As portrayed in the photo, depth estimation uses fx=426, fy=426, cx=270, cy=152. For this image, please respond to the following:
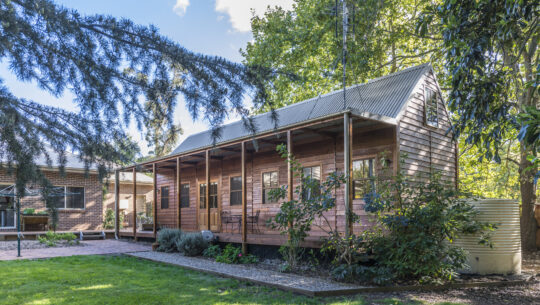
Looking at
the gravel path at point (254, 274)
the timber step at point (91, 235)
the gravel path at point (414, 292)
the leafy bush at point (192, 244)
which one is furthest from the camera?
the timber step at point (91, 235)

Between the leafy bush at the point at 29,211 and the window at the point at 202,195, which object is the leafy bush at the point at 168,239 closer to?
the window at the point at 202,195

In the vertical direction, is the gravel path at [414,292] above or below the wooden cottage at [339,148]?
below

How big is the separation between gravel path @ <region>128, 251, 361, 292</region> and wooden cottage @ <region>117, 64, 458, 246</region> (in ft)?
3.93

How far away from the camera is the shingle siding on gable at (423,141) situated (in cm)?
1067

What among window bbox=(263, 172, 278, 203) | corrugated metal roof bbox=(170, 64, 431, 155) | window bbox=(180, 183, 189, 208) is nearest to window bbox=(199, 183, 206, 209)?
window bbox=(180, 183, 189, 208)

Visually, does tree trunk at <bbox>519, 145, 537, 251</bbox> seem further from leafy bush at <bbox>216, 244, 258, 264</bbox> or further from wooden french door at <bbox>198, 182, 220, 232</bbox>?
wooden french door at <bbox>198, 182, 220, 232</bbox>

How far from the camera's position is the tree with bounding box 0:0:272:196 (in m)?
2.77

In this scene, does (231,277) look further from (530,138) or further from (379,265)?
(530,138)

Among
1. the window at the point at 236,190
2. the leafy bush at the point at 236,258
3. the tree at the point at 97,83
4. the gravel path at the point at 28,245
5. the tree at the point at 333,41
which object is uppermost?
the tree at the point at 333,41

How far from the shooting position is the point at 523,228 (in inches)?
556

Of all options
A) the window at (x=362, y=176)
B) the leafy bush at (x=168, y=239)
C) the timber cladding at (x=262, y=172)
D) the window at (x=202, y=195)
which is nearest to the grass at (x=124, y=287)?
the timber cladding at (x=262, y=172)

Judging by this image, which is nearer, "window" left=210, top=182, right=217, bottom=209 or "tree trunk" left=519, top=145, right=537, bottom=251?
"tree trunk" left=519, top=145, right=537, bottom=251

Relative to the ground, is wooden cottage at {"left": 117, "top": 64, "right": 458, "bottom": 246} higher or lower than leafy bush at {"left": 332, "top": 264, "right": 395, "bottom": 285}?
higher

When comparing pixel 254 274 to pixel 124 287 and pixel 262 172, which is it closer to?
pixel 124 287
